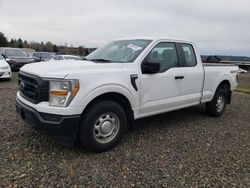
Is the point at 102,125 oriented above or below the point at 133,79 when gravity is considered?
below

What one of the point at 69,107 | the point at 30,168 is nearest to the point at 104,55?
the point at 69,107

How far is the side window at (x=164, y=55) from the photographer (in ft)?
14.6

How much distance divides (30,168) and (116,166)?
113 centimetres

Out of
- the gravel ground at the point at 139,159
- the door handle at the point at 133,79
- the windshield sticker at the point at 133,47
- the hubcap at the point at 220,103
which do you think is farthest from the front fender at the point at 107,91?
the hubcap at the point at 220,103

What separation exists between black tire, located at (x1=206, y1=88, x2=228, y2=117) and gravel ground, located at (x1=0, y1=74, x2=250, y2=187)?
905mm

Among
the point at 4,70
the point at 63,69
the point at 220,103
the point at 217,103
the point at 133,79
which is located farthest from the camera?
the point at 4,70

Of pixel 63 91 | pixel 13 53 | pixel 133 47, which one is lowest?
pixel 63 91

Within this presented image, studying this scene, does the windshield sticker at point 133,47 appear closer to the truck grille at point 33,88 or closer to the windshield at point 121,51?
the windshield at point 121,51

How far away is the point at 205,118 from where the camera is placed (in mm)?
6023

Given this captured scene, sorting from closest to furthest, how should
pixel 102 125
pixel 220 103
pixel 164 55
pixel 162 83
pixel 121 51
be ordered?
1. pixel 102 125
2. pixel 162 83
3. pixel 121 51
4. pixel 164 55
5. pixel 220 103

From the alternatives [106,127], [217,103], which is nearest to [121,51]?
[106,127]

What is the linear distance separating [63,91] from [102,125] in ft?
2.71

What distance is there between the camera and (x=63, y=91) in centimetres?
326

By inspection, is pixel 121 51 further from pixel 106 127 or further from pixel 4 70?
pixel 4 70
